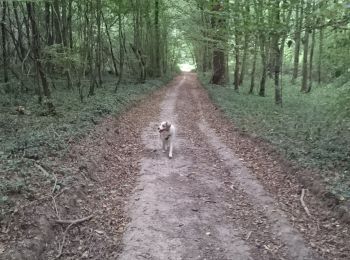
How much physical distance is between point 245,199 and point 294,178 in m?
1.52

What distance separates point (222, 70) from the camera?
1222 inches

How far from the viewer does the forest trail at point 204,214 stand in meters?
5.66

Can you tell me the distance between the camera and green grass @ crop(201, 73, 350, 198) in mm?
8344

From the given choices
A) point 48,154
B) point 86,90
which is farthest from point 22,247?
point 86,90

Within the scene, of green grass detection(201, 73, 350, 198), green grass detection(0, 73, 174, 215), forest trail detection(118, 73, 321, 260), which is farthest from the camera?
green grass detection(201, 73, 350, 198)

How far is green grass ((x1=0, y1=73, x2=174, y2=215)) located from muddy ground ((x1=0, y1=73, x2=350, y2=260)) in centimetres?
40

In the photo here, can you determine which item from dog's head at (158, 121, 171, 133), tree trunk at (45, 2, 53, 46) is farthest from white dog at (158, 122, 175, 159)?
tree trunk at (45, 2, 53, 46)

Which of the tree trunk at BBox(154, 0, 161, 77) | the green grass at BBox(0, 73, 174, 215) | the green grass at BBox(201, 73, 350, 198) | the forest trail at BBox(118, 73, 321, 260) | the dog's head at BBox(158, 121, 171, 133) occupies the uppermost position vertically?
the tree trunk at BBox(154, 0, 161, 77)

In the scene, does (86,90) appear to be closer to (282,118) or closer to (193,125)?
(193,125)

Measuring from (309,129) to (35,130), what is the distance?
880 cm

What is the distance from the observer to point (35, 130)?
11125 mm

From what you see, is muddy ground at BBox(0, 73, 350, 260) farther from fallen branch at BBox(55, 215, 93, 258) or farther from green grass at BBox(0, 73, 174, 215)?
green grass at BBox(0, 73, 174, 215)

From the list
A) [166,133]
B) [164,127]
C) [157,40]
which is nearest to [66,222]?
[164,127]

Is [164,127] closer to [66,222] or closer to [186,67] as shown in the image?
[66,222]
